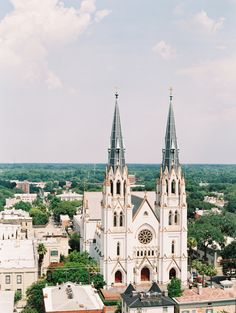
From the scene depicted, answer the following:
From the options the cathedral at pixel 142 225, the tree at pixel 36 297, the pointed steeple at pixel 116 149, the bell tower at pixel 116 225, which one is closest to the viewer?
the tree at pixel 36 297

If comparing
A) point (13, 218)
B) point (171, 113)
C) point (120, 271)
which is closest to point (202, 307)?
point (120, 271)

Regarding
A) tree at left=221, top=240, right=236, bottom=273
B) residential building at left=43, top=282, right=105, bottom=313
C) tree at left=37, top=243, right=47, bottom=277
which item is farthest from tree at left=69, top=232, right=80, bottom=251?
residential building at left=43, top=282, right=105, bottom=313

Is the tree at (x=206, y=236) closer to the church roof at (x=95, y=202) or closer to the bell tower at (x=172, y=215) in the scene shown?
the church roof at (x=95, y=202)

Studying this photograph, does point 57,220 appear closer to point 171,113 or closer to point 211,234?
point 211,234

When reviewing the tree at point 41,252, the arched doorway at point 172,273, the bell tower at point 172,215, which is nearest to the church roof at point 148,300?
the bell tower at point 172,215

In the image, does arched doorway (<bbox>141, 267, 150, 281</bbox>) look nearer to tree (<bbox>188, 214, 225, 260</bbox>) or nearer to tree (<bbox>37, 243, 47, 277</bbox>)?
tree (<bbox>37, 243, 47, 277</bbox>)
